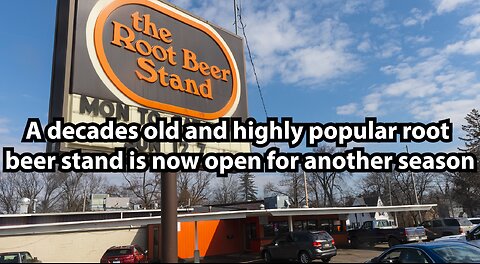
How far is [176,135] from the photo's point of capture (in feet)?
28.7

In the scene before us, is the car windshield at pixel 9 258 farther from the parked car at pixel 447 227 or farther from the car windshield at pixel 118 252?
the parked car at pixel 447 227

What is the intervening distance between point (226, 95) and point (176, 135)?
7.96 ft

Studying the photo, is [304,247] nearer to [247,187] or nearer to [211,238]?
[211,238]

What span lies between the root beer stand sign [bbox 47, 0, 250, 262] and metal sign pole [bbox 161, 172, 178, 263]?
18 mm

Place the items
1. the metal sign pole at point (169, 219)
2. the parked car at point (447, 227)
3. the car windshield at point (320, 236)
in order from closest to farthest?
1. the metal sign pole at point (169, 219)
2. the car windshield at point (320, 236)
3. the parked car at point (447, 227)

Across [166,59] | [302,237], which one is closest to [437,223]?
[302,237]

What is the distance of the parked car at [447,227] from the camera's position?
89.9 ft

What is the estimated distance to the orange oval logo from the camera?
26.3 ft

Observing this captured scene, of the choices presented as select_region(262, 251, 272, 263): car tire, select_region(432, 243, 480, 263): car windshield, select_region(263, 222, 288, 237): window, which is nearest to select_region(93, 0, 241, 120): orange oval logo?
select_region(432, 243, 480, 263): car windshield

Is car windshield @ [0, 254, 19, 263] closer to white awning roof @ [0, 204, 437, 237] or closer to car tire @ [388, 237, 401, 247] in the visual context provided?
white awning roof @ [0, 204, 437, 237]

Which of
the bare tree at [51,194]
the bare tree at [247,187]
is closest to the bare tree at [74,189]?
the bare tree at [51,194]

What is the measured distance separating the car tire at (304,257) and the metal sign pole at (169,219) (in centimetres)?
1339

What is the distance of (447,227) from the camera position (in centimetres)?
2830

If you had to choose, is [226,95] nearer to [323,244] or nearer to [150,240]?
[323,244]
